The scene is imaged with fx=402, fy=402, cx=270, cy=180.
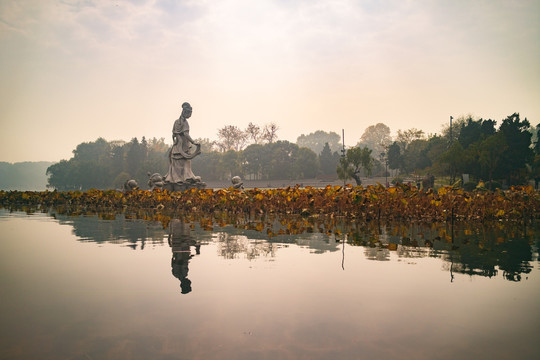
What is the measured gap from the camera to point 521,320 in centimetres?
280

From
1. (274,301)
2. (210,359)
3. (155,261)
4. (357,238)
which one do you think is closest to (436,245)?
(357,238)

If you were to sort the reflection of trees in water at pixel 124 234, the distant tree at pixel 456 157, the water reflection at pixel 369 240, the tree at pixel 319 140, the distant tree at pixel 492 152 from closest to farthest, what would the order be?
the water reflection at pixel 369 240 → the reflection of trees in water at pixel 124 234 → the distant tree at pixel 492 152 → the distant tree at pixel 456 157 → the tree at pixel 319 140

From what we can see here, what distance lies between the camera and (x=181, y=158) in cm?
2153

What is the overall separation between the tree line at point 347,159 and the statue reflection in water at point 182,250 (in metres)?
30.4

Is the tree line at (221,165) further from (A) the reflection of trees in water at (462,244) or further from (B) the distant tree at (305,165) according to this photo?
(A) the reflection of trees in water at (462,244)

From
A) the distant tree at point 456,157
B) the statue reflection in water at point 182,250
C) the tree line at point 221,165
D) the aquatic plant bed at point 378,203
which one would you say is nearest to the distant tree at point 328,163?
the tree line at point 221,165

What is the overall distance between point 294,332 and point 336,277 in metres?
1.53

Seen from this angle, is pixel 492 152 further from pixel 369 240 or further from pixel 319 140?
pixel 319 140

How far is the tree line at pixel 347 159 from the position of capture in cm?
3478

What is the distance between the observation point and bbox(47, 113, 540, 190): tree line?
1369 inches

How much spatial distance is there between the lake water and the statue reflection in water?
0.10ft

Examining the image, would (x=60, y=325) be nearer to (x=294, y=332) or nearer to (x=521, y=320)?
(x=294, y=332)

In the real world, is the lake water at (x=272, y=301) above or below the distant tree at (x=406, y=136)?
below

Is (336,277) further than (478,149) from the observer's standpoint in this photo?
No
